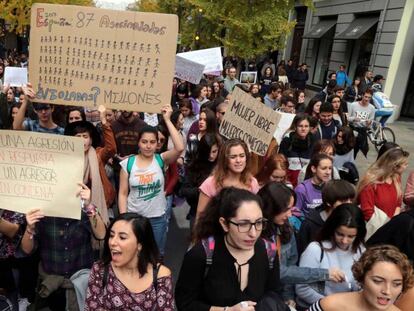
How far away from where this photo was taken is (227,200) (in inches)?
86.1

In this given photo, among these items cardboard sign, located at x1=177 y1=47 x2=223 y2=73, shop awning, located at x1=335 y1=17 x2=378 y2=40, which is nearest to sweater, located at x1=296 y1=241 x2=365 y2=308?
cardboard sign, located at x1=177 y1=47 x2=223 y2=73

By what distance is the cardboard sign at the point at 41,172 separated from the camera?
8.33 feet

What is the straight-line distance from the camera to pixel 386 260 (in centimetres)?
199

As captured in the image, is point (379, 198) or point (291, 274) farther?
point (379, 198)

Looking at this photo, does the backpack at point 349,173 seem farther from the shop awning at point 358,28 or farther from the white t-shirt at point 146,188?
the shop awning at point 358,28

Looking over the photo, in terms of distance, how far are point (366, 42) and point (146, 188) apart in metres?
16.2

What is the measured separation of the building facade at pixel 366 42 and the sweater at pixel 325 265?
1322cm

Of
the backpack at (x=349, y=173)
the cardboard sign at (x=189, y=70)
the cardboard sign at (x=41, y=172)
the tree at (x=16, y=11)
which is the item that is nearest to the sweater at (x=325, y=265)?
the cardboard sign at (x=41, y=172)

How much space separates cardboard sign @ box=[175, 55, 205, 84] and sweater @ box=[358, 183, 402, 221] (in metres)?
4.32

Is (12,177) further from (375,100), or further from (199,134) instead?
(375,100)

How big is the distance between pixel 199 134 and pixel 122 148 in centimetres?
96

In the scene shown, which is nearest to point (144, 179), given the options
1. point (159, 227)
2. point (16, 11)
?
point (159, 227)

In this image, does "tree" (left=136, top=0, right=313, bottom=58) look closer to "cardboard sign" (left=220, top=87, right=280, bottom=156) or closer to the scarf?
"cardboard sign" (left=220, top=87, right=280, bottom=156)

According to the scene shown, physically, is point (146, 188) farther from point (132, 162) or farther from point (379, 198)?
point (379, 198)
